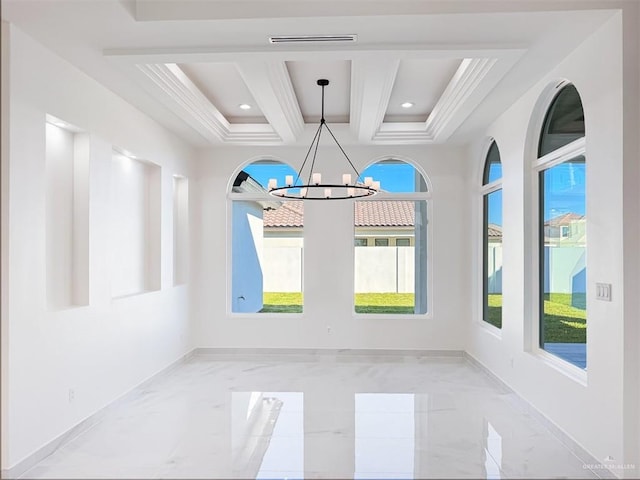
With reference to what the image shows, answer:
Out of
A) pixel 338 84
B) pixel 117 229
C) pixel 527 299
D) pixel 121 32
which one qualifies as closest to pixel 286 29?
pixel 121 32

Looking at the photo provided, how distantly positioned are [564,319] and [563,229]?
0.74 metres

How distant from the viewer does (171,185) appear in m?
6.15

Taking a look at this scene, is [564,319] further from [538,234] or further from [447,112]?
[447,112]

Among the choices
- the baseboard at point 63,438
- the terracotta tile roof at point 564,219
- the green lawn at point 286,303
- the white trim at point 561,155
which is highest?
the white trim at point 561,155

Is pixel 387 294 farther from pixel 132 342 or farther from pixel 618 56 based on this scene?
pixel 618 56

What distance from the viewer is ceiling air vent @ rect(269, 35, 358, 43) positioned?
3453mm

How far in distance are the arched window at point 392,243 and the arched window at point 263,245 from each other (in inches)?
35.0

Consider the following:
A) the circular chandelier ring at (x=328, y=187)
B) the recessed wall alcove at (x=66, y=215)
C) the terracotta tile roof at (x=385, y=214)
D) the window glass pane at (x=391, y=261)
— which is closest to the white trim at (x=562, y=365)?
the circular chandelier ring at (x=328, y=187)

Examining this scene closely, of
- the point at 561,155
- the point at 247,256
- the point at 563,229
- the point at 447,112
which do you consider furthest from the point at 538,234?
the point at 247,256

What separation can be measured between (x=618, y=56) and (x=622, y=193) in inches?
33.9

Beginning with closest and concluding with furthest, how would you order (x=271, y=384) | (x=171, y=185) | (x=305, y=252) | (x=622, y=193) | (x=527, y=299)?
(x=622, y=193) → (x=527, y=299) → (x=271, y=384) → (x=171, y=185) → (x=305, y=252)

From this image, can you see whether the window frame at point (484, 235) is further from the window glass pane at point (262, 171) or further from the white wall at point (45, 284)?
the white wall at point (45, 284)

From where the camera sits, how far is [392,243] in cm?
709

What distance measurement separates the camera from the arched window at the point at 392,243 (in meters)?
A: 7.05
